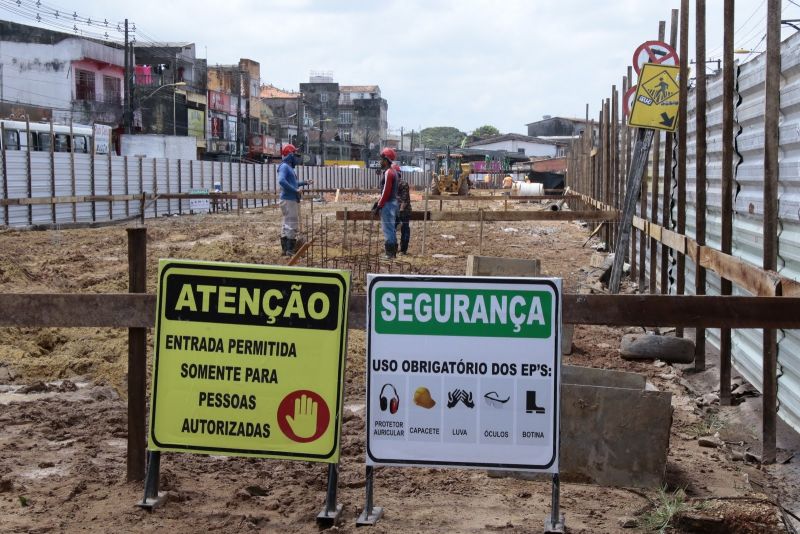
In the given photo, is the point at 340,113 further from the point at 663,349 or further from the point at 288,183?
the point at 663,349

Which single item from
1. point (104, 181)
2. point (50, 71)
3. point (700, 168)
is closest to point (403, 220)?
point (700, 168)

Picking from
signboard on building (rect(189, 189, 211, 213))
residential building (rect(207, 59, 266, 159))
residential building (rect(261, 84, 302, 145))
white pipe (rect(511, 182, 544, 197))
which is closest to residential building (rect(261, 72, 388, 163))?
residential building (rect(261, 84, 302, 145))

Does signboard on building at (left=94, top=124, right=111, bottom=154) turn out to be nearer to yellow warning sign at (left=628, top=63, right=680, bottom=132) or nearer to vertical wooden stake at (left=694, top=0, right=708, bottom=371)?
yellow warning sign at (left=628, top=63, right=680, bottom=132)

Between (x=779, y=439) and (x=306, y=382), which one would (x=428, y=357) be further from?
(x=779, y=439)

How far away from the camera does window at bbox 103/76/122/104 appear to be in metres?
73.4

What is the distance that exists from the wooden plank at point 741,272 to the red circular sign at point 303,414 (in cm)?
311

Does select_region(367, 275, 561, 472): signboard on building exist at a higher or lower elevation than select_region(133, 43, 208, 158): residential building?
lower

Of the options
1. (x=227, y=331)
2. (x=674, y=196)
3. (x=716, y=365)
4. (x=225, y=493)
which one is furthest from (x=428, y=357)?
(x=674, y=196)

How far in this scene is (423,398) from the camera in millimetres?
4836

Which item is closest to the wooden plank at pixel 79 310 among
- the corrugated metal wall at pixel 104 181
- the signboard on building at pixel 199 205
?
the corrugated metal wall at pixel 104 181

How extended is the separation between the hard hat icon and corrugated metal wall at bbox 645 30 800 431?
10.8ft

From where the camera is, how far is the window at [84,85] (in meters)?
70.3

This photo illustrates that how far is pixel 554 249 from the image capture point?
23.6 m

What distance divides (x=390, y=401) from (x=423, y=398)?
165 millimetres
